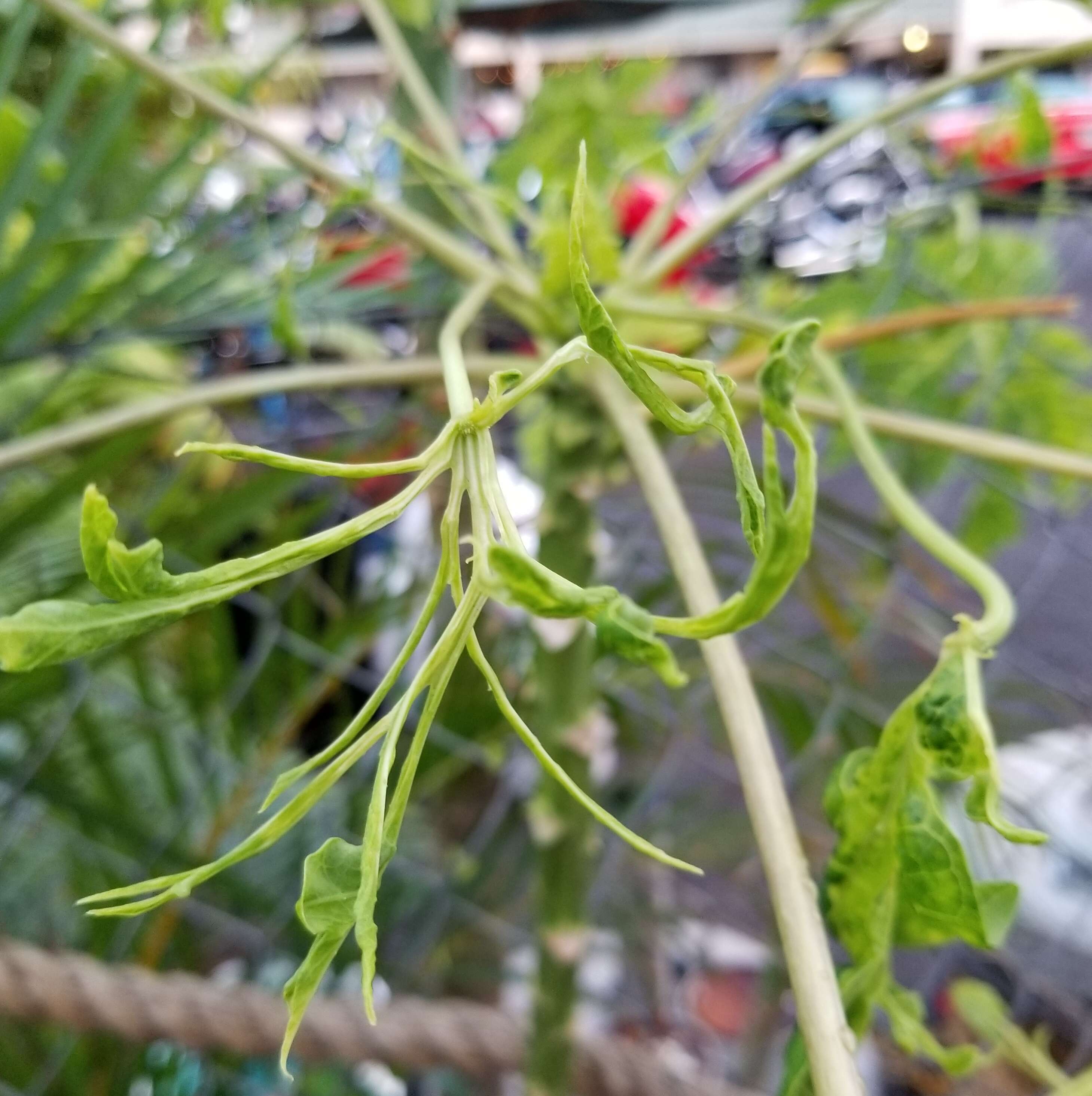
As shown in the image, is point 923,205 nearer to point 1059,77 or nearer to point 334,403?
point 334,403

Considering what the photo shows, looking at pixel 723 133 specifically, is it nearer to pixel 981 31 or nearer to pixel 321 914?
pixel 321 914

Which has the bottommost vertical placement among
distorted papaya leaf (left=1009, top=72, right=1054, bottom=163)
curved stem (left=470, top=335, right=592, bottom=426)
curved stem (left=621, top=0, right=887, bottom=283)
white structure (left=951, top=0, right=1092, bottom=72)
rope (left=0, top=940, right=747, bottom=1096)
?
white structure (left=951, top=0, right=1092, bottom=72)

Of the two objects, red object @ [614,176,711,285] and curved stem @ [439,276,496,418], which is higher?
curved stem @ [439,276,496,418]

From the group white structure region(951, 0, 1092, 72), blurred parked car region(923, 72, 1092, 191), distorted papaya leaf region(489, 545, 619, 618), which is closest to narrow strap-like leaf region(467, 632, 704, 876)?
distorted papaya leaf region(489, 545, 619, 618)

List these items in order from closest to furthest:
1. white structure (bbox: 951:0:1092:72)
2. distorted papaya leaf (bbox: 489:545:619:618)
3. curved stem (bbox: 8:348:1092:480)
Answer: distorted papaya leaf (bbox: 489:545:619:618) < curved stem (bbox: 8:348:1092:480) < white structure (bbox: 951:0:1092:72)

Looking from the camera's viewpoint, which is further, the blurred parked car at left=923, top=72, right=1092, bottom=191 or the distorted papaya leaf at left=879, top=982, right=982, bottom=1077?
the blurred parked car at left=923, top=72, right=1092, bottom=191

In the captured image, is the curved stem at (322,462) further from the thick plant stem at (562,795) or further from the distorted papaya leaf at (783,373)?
the thick plant stem at (562,795)

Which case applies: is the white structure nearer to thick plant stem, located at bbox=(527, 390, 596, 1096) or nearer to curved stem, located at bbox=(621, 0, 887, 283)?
curved stem, located at bbox=(621, 0, 887, 283)
